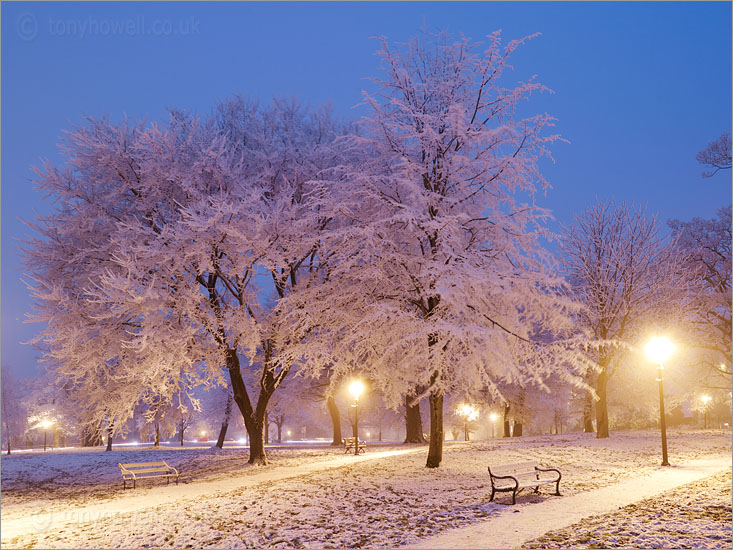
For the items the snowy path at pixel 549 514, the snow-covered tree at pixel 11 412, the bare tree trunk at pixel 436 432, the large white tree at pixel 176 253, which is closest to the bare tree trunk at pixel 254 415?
the large white tree at pixel 176 253

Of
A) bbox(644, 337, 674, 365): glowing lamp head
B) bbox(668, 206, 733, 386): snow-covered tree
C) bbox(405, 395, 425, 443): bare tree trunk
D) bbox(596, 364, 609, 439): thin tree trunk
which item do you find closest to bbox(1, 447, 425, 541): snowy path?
bbox(644, 337, 674, 365): glowing lamp head

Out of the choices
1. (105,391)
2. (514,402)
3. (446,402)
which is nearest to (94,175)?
(105,391)

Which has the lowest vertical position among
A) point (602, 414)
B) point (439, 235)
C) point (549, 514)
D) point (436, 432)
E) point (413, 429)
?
point (413, 429)

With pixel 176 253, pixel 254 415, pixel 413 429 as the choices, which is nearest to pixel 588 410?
pixel 413 429

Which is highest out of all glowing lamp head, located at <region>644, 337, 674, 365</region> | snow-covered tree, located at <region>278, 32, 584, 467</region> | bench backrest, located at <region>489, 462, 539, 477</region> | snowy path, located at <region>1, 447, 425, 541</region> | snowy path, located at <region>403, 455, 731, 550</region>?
snow-covered tree, located at <region>278, 32, 584, 467</region>

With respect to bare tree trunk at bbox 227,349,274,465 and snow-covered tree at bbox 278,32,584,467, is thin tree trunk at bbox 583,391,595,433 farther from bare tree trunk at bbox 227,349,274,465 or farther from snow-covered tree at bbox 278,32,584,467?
bare tree trunk at bbox 227,349,274,465

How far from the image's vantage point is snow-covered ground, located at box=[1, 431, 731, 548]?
975 centimetres

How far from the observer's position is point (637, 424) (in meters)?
52.3

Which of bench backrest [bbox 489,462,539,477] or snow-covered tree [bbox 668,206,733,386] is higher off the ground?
snow-covered tree [bbox 668,206,733,386]

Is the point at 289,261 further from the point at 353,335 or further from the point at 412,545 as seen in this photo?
the point at 412,545

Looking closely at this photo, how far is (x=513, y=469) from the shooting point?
42.2 feet

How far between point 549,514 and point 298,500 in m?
5.50

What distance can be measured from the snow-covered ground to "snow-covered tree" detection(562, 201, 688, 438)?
23.6 ft

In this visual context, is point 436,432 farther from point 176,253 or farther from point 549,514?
point 176,253
